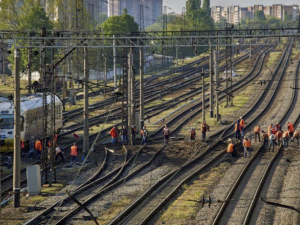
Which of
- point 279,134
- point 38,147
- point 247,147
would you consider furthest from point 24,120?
point 279,134

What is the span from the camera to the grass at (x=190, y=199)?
20766 mm

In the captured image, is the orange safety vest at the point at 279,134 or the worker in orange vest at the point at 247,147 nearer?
the worker in orange vest at the point at 247,147

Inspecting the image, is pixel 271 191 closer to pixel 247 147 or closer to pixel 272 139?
pixel 247 147

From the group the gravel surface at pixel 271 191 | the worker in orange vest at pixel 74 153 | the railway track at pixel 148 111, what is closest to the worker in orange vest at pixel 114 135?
the worker in orange vest at pixel 74 153

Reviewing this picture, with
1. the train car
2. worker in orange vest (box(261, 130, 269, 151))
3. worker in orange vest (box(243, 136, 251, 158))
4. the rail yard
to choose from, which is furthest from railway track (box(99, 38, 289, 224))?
the train car

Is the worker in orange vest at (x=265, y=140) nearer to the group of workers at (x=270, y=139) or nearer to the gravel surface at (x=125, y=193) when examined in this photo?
the group of workers at (x=270, y=139)

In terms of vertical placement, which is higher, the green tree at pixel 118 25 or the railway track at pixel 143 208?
the green tree at pixel 118 25

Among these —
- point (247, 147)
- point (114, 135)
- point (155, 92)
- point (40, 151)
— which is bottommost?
point (40, 151)

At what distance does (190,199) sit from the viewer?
2350 cm

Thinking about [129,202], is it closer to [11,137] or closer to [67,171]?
[67,171]

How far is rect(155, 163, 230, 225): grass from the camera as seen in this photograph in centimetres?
2077

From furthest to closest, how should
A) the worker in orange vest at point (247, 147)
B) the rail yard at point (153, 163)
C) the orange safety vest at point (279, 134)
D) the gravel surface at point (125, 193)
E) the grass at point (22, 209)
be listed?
the orange safety vest at point (279, 134), the worker in orange vest at point (247, 147), the gravel surface at point (125, 193), the rail yard at point (153, 163), the grass at point (22, 209)

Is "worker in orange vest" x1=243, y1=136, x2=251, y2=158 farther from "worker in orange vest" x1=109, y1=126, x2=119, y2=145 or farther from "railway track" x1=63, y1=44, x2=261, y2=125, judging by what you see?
"railway track" x1=63, y1=44, x2=261, y2=125

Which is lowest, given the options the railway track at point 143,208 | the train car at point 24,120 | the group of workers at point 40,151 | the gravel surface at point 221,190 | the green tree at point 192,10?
the railway track at point 143,208
